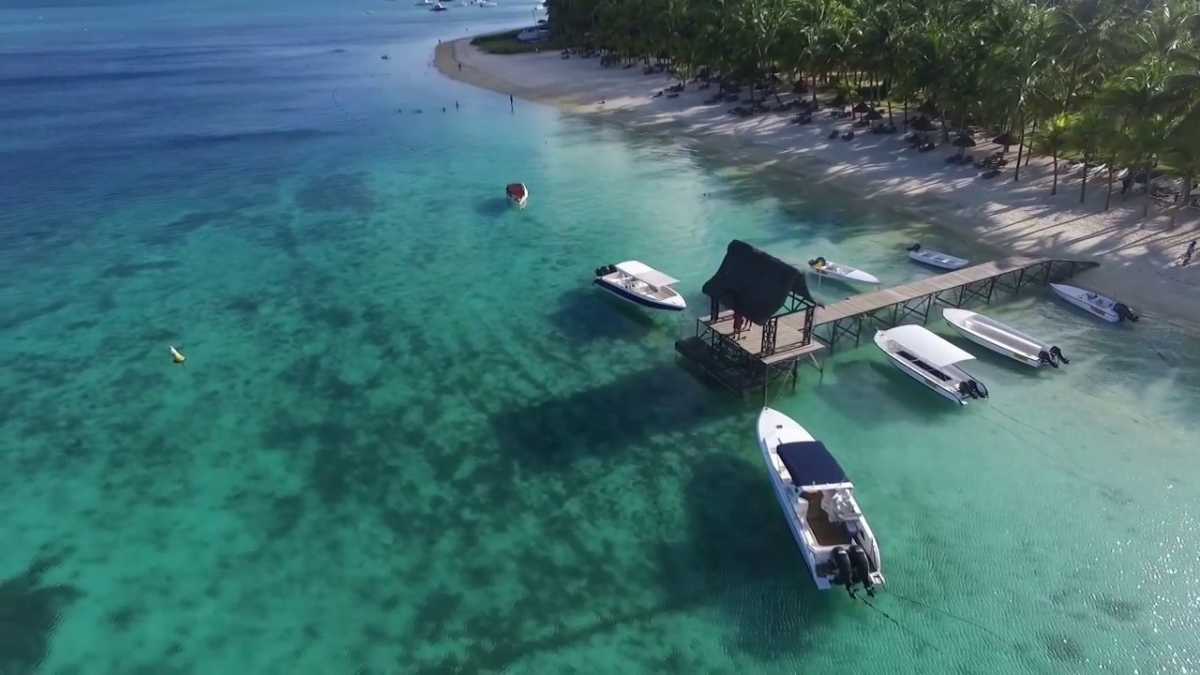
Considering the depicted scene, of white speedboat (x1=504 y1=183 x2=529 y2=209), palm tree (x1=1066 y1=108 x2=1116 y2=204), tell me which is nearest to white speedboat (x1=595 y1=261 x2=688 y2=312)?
white speedboat (x1=504 y1=183 x2=529 y2=209)

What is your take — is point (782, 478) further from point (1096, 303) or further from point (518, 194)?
point (518, 194)

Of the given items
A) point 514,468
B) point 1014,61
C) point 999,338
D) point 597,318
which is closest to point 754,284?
point 597,318

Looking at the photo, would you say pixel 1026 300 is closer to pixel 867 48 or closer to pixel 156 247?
pixel 867 48

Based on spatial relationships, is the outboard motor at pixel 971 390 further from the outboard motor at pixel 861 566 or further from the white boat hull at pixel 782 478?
the outboard motor at pixel 861 566

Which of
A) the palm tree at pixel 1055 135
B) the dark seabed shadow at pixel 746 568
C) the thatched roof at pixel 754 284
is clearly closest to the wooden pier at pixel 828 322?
the thatched roof at pixel 754 284

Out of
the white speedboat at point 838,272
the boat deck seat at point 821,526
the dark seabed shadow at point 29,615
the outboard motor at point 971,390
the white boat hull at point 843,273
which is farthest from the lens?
the white speedboat at point 838,272

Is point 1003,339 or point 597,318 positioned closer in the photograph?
point 1003,339

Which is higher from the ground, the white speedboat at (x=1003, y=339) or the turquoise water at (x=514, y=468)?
the white speedboat at (x=1003, y=339)
